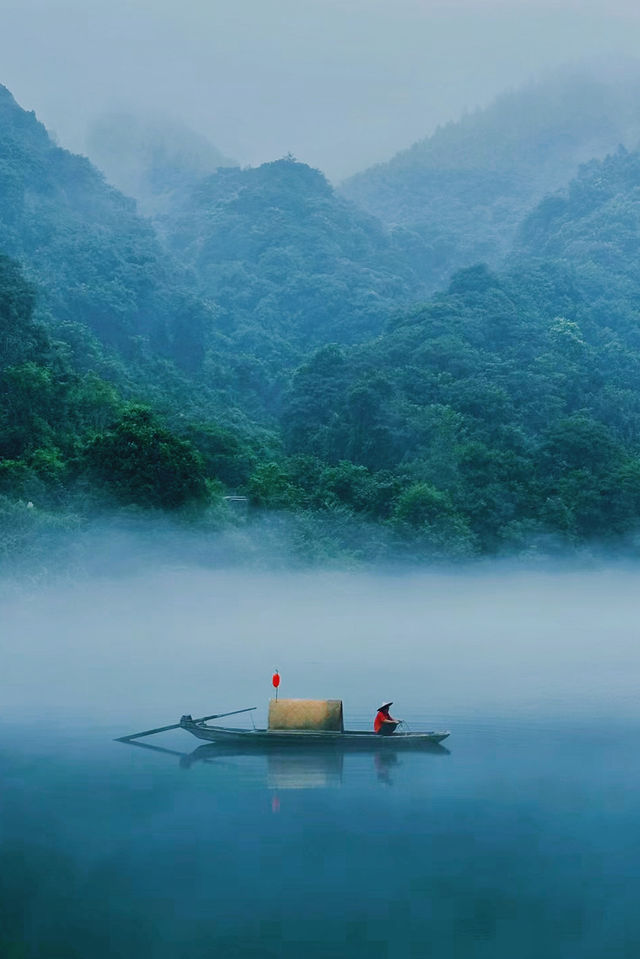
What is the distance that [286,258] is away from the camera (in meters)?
71.1

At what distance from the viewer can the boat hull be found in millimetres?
17188

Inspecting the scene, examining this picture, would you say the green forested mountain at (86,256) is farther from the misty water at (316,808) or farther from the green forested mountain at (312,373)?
the misty water at (316,808)

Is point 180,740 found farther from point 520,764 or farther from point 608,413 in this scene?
point 608,413

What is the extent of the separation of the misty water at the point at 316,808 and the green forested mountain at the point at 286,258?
1343 inches

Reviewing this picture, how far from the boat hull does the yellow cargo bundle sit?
10 cm

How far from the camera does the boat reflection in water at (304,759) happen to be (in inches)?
651

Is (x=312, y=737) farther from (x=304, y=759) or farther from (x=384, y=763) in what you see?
(x=384, y=763)

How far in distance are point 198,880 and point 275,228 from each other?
65.0m

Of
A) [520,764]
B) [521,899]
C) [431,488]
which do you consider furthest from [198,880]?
[431,488]

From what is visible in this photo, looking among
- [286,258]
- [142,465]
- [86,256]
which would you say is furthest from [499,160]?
[142,465]

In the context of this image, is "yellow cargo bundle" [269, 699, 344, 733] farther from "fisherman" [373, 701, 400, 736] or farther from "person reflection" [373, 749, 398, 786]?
"person reflection" [373, 749, 398, 786]

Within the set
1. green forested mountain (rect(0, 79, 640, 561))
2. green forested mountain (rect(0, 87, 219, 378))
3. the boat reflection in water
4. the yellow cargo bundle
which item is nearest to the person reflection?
the boat reflection in water

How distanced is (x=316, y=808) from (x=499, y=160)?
88754mm

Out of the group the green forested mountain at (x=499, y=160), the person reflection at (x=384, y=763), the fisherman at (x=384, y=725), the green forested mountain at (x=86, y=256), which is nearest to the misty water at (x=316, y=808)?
the person reflection at (x=384, y=763)
